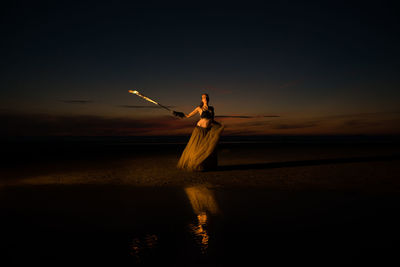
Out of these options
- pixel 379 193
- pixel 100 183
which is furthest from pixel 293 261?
pixel 100 183

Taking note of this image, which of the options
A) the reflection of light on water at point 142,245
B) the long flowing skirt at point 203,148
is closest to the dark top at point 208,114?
the long flowing skirt at point 203,148

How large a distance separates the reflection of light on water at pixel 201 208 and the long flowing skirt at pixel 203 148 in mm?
3088

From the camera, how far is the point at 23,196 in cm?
705

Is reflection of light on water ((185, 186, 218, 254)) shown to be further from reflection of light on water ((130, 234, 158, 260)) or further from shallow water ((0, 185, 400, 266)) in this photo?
reflection of light on water ((130, 234, 158, 260))

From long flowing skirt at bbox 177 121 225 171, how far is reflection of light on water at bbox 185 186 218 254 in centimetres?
309

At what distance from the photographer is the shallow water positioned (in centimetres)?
357

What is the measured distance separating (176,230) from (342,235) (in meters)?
2.27

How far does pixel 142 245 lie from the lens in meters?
3.91

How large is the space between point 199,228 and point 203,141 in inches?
266

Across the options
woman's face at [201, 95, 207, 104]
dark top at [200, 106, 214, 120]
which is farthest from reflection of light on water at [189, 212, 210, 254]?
woman's face at [201, 95, 207, 104]

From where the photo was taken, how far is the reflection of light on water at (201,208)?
13.6ft

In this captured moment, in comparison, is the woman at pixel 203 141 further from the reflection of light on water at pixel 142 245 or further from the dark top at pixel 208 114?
the reflection of light on water at pixel 142 245

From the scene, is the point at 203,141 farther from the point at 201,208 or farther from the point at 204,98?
the point at 201,208

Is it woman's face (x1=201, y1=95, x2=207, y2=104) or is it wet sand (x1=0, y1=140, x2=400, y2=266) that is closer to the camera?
wet sand (x1=0, y1=140, x2=400, y2=266)
